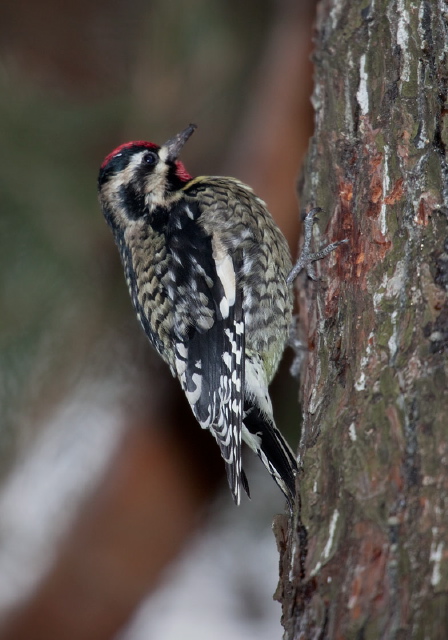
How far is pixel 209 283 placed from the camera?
2590 mm

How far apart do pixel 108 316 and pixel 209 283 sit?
0.63 m

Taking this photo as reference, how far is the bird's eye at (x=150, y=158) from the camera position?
2.86 metres

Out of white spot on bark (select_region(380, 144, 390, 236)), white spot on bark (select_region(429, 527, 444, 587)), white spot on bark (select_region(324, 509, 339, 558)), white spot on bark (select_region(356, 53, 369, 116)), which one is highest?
white spot on bark (select_region(356, 53, 369, 116))

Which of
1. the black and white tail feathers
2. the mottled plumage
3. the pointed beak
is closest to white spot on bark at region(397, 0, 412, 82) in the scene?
the mottled plumage

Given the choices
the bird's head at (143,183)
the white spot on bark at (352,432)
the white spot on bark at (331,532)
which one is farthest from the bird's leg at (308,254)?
the white spot on bark at (331,532)

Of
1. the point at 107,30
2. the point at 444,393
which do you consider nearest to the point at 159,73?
the point at 107,30

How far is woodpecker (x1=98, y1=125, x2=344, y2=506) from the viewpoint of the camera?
2.50 meters

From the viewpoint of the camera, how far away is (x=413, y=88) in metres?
2.12

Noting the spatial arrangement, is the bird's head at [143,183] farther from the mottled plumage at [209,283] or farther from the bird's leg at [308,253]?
the bird's leg at [308,253]

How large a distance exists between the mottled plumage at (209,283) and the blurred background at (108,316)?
27 cm

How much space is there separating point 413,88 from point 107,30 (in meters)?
1.83

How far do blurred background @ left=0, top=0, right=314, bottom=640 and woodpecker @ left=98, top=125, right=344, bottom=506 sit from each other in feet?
0.85

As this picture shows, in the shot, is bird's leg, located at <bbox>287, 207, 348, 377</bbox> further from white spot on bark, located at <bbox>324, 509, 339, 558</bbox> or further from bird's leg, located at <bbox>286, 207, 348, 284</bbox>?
white spot on bark, located at <bbox>324, 509, 339, 558</bbox>

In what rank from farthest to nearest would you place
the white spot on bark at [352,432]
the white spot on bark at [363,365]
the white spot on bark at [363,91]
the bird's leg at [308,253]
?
the bird's leg at [308,253]
the white spot on bark at [363,91]
the white spot on bark at [363,365]
the white spot on bark at [352,432]
